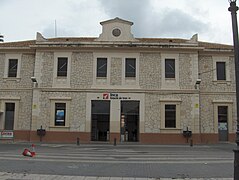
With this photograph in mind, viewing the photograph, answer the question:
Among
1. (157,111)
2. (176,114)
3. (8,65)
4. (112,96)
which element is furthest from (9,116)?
(176,114)

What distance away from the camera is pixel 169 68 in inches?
1060

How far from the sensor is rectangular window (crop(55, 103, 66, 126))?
26.4 m

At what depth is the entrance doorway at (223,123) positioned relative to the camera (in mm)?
26858

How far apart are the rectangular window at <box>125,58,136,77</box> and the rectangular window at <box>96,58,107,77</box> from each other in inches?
75.8

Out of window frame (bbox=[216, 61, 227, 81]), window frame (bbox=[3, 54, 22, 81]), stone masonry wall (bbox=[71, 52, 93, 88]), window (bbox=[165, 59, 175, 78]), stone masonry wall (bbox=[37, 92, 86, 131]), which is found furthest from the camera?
A: window frame (bbox=[3, 54, 22, 81])

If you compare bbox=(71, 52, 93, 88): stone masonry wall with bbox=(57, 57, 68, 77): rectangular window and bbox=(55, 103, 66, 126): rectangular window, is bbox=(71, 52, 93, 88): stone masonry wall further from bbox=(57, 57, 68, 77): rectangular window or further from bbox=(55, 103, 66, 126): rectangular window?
bbox=(55, 103, 66, 126): rectangular window

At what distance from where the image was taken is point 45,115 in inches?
1041

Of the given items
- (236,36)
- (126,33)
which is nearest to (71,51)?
(126,33)

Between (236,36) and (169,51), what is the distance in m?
19.4

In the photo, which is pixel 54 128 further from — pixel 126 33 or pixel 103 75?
pixel 126 33

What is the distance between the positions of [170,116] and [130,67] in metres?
5.69

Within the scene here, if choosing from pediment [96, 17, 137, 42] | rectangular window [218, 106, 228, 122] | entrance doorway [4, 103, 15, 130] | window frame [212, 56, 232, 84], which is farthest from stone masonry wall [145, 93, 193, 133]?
entrance doorway [4, 103, 15, 130]

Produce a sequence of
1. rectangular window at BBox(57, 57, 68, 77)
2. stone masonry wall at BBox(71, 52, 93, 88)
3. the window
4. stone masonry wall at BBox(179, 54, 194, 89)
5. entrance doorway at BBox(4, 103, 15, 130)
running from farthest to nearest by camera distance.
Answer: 1. entrance doorway at BBox(4, 103, 15, 130)
2. rectangular window at BBox(57, 57, 68, 77)
3. the window
4. stone masonry wall at BBox(71, 52, 93, 88)
5. stone masonry wall at BBox(179, 54, 194, 89)

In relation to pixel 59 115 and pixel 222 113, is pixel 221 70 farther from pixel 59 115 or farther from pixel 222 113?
pixel 59 115
